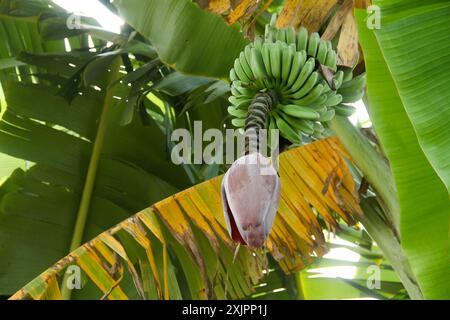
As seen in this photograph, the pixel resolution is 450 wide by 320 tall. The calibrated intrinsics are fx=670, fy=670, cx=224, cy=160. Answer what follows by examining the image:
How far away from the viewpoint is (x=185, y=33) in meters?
1.29

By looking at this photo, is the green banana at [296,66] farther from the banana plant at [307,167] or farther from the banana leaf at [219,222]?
the banana leaf at [219,222]

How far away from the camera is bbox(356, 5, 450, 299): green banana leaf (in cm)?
105

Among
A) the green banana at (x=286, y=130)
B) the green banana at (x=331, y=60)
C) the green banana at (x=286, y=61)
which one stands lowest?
the green banana at (x=286, y=130)

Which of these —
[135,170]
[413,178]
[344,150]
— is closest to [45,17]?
[135,170]

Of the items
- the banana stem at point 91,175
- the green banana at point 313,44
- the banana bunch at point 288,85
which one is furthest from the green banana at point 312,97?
the banana stem at point 91,175

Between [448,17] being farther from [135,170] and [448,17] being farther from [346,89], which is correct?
[135,170]

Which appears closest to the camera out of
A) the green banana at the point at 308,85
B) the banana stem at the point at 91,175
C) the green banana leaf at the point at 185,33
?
the green banana at the point at 308,85

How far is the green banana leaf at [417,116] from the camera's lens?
1.05 metres

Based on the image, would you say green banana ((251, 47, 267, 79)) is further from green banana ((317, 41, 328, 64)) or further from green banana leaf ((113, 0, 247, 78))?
green banana leaf ((113, 0, 247, 78))

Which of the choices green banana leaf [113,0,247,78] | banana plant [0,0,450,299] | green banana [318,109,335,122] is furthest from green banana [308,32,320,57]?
green banana leaf [113,0,247,78]

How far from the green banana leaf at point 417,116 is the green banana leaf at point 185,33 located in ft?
0.91

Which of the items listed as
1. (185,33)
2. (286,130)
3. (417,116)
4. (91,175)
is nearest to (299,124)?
(286,130)

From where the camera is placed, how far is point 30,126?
2.00 m

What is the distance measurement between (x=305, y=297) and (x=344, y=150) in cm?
102
